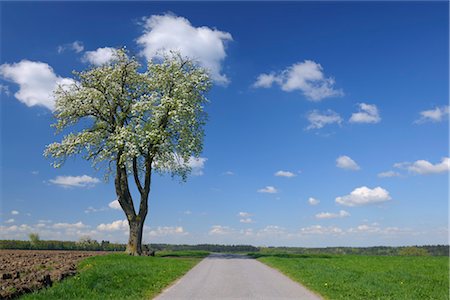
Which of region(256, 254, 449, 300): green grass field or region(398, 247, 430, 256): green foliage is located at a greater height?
region(256, 254, 449, 300): green grass field

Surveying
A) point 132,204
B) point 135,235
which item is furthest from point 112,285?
point 132,204

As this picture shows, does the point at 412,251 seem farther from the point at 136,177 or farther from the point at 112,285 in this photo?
the point at 112,285

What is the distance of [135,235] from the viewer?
40938mm

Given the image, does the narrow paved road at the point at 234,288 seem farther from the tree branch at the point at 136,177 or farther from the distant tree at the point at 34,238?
the distant tree at the point at 34,238

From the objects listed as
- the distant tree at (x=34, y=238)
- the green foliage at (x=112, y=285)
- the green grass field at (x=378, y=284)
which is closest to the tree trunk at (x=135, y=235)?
the green foliage at (x=112, y=285)

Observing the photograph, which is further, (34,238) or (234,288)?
(34,238)

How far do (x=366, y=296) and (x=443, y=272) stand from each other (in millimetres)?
11434

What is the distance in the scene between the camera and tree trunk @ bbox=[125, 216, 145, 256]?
40.7 meters

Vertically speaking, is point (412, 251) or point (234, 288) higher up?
point (234, 288)

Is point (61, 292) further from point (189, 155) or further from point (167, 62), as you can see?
point (167, 62)

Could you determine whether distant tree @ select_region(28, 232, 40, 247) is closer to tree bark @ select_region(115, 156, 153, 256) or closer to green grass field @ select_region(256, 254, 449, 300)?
tree bark @ select_region(115, 156, 153, 256)

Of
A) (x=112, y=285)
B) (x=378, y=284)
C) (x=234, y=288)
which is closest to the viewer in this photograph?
(x=234, y=288)

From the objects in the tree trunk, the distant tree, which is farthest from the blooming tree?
the distant tree

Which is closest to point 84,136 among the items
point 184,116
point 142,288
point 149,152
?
point 149,152
